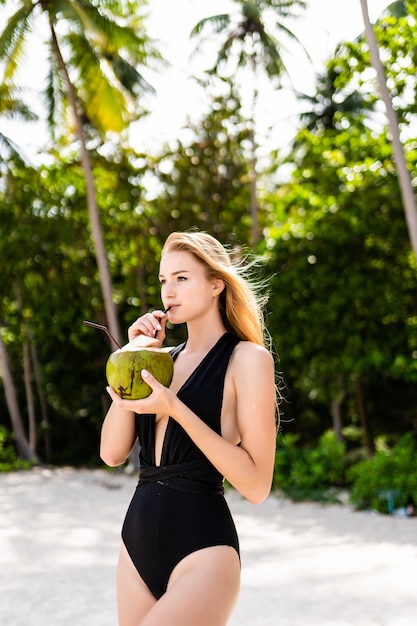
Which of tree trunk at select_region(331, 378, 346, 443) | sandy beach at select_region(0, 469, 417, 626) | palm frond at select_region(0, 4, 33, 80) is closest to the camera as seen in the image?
sandy beach at select_region(0, 469, 417, 626)

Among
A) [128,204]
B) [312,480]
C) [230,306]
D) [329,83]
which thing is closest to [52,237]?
[128,204]

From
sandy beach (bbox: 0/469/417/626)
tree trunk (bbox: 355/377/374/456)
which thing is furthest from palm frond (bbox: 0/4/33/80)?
tree trunk (bbox: 355/377/374/456)

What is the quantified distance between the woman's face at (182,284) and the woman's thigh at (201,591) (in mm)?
663

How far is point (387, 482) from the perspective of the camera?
437 inches

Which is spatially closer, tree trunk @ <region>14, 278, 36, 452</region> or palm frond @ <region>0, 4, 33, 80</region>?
palm frond @ <region>0, 4, 33, 80</region>

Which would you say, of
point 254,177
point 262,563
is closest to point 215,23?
point 254,177

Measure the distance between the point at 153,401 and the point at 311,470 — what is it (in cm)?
1126

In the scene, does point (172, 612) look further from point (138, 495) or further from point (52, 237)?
point (52, 237)

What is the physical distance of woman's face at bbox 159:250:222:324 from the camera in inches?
85.4

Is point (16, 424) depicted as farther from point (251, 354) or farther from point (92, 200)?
point (251, 354)

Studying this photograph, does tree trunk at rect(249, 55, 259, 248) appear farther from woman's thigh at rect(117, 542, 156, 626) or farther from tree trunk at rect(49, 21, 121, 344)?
woman's thigh at rect(117, 542, 156, 626)

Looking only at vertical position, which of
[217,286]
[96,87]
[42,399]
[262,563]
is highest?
[96,87]

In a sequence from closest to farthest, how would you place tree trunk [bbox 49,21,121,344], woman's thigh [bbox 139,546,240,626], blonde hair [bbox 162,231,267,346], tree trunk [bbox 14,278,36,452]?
woman's thigh [bbox 139,546,240,626]
blonde hair [bbox 162,231,267,346]
tree trunk [bbox 49,21,121,344]
tree trunk [bbox 14,278,36,452]

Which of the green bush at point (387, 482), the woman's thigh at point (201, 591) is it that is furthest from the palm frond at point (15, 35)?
the woman's thigh at point (201, 591)
